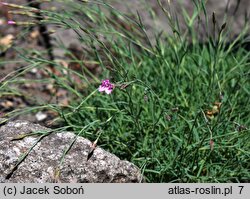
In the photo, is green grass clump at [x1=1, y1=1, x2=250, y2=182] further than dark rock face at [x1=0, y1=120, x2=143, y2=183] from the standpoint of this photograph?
Yes

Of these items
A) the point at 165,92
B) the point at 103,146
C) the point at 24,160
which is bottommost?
the point at 24,160

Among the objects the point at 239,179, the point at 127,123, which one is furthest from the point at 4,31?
the point at 239,179

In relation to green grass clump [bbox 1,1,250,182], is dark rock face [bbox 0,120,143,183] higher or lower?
lower

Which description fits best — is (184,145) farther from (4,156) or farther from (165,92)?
(4,156)

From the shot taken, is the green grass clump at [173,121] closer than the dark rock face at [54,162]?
No

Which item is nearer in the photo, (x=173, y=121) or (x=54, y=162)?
(x=54, y=162)

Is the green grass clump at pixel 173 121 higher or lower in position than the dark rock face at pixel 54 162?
higher

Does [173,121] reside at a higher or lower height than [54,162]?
higher

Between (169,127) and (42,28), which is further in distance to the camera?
(42,28)
